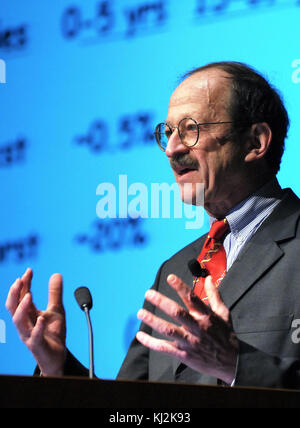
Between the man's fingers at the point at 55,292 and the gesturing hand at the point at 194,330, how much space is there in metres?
0.54

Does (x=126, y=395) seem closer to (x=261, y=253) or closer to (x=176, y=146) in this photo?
(x=261, y=253)

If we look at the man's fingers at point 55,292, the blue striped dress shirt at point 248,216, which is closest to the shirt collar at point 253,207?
the blue striped dress shirt at point 248,216

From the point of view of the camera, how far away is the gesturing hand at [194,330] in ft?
4.96

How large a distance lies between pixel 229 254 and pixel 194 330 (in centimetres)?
75

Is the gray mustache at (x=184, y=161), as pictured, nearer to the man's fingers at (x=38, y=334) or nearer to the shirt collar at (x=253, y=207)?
the shirt collar at (x=253, y=207)

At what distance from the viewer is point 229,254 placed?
2.25m

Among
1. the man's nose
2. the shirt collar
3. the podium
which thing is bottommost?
the podium

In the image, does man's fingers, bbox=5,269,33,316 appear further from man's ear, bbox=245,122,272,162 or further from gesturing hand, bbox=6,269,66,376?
man's ear, bbox=245,122,272,162

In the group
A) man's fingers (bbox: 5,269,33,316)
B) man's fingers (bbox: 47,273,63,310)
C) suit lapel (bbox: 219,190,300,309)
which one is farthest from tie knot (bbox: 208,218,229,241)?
man's fingers (bbox: 5,269,33,316)

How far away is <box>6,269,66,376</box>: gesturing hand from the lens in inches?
75.4

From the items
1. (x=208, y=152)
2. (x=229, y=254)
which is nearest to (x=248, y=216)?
(x=229, y=254)

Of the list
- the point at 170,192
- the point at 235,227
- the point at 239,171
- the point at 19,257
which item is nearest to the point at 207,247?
the point at 235,227

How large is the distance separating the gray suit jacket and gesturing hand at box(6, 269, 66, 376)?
1.22 feet
